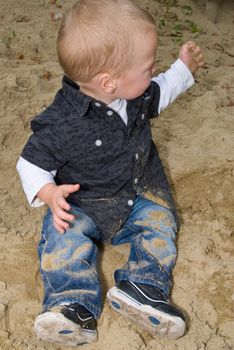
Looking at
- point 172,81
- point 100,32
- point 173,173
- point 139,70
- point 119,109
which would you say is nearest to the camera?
point 100,32

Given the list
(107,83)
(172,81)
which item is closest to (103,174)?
(107,83)

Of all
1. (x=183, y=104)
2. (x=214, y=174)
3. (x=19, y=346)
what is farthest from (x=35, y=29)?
(x=19, y=346)

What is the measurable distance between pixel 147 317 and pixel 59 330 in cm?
29

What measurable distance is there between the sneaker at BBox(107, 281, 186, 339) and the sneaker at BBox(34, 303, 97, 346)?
4.8 inches

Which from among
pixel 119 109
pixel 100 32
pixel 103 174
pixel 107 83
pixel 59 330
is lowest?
pixel 59 330

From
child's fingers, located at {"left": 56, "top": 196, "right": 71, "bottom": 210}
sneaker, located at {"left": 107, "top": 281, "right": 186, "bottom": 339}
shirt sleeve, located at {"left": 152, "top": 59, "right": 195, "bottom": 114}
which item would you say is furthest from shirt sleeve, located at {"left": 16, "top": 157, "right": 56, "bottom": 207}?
shirt sleeve, located at {"left": 152, "top": 59, "right": 195, "bottom": 114}

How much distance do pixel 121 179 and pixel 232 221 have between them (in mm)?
523

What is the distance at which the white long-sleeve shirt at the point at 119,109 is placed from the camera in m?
1.90

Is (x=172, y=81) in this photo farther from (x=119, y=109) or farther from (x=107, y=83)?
(x=107, y=83)

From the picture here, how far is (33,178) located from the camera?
1902 millimetres

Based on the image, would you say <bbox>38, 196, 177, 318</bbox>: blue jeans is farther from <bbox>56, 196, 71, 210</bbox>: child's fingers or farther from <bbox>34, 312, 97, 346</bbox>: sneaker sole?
<bbox>56, 196, 71, 210</bbox>: child's fingers

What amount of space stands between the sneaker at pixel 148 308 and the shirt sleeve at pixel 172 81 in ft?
2.30

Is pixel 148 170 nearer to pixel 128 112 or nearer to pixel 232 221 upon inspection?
pixel 128 112

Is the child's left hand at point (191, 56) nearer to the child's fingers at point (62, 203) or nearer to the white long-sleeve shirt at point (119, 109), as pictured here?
the white long-sleeve shirt at point (119, 109)
